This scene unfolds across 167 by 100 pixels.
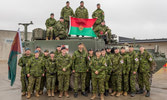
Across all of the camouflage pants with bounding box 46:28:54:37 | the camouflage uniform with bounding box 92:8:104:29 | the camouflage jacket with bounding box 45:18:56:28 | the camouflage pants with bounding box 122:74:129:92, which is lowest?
the camouflage pants with bounding box 122:74:129:92

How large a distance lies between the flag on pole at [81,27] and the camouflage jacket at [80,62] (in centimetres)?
164

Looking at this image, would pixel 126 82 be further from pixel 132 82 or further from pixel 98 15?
pixel 98 15

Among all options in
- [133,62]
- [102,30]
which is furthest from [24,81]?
[102,30]

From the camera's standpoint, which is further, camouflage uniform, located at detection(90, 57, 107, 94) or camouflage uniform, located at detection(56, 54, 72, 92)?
camouflage uniform, located at detection(56, 54, 72, 92)

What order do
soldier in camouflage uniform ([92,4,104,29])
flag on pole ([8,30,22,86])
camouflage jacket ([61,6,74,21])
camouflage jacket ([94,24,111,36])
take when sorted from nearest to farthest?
flag on pole ([8,30,22,86]), camouflage jacket ([94,24,111,36]), camouflage jacket ([61,6,74,21]), soldier in camouflage uniform ([92,4,104,29])

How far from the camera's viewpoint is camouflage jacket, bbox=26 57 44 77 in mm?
5203

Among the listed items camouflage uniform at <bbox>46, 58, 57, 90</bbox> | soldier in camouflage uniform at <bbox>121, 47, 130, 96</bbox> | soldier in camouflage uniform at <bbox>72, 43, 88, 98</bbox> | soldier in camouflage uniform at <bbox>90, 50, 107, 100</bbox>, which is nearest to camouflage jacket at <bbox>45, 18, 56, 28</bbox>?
camouflage uniform at <bbox>46, 58, 57, 90</bbox>

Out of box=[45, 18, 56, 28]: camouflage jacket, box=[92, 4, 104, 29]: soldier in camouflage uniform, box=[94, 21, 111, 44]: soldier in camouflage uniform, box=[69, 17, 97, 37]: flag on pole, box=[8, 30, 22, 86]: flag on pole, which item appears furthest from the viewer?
box=[92, 4, 104, 29]: soldier in camouflage uniform

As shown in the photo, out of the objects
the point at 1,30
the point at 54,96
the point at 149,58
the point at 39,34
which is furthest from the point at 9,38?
the point at 149,58

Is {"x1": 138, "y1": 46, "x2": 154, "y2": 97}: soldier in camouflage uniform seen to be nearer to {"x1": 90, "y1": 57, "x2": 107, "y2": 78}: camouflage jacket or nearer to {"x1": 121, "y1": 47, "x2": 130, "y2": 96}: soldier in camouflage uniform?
{"x1": 121, "y1": 47, "x2": 130, "y2": 96}: soldier in camouflage uniform

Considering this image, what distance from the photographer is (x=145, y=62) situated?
217 inches

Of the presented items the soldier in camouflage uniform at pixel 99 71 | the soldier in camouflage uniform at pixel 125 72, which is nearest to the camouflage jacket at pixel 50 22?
the soldier in camouflage uniform at pixel 99 71

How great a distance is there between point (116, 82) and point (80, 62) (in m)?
1.45

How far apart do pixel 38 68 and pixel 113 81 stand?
2.61 meters
